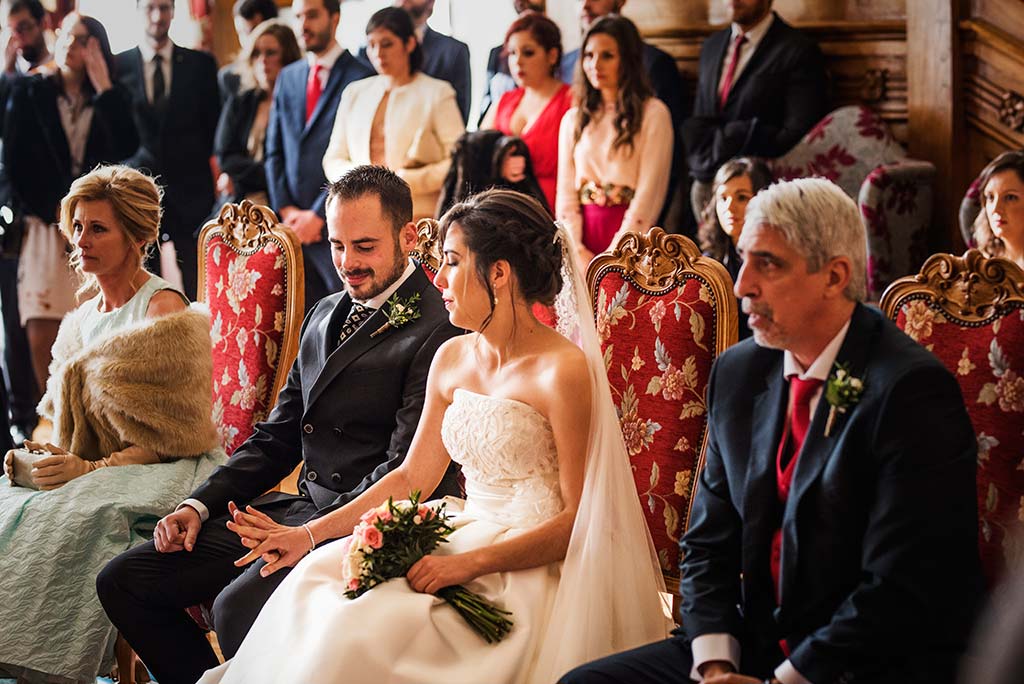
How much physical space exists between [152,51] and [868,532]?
6.24 meters

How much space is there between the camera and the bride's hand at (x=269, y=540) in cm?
262

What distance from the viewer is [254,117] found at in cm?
686

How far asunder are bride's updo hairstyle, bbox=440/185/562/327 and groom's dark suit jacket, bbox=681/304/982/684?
603 mm

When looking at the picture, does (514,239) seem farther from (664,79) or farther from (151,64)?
(151,64)

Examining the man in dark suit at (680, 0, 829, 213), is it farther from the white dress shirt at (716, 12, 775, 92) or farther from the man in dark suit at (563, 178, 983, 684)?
the man in dark suit at (563, 178, 983, 684)

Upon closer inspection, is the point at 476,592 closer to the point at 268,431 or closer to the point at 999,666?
the point at 268,431

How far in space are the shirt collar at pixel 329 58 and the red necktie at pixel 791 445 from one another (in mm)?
4828

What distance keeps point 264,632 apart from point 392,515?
326 mm

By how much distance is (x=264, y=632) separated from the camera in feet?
7.70

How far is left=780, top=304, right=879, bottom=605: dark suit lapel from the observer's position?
198 cm

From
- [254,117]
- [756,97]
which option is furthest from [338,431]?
[254,117]

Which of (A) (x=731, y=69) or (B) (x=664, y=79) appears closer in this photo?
(A) (x=731, y=69)

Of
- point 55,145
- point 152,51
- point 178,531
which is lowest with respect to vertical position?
point 178,531

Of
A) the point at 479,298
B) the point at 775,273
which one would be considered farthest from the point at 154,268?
the point at 775,273
